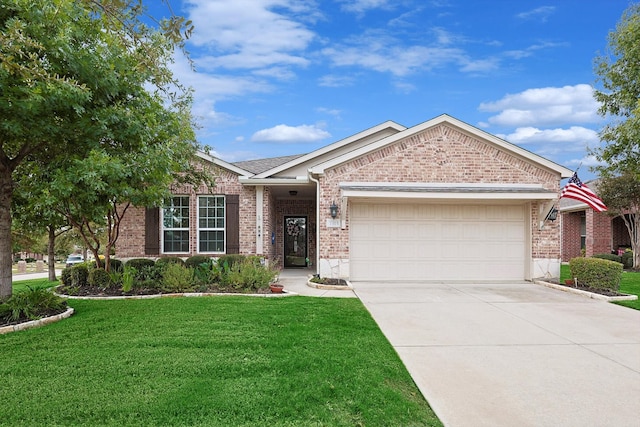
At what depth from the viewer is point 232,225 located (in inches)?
560

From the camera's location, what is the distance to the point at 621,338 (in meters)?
6.59

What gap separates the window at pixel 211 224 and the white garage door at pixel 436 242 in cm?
445

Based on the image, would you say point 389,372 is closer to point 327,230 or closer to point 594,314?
point 594,314

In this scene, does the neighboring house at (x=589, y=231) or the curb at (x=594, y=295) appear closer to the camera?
the curb at (x=594, y=295)

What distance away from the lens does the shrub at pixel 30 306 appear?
7.17 metres

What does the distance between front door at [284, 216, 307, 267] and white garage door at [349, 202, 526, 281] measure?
18.8 ft

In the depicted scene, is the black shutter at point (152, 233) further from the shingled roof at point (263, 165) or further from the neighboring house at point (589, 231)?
the neighboring house at point (589, 231)

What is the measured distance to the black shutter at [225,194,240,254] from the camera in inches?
560

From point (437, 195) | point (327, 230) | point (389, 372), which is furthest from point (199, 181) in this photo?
point (389, 372)

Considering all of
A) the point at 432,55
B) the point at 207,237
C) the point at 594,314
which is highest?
the point at 432,55

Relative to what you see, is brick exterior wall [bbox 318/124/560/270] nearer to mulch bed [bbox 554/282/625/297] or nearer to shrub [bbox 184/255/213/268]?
mulch bed [bbox 554/282/625/297]

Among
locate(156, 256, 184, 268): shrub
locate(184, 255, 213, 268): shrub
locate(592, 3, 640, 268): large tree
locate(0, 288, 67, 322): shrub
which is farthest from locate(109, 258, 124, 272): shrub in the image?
locate(592, 3, 640, 268): large tree

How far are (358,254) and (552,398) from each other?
870cm

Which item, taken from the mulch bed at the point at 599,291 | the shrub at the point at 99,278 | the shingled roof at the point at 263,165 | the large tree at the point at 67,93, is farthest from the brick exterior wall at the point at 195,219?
the mulch bed at the point at 599,291
